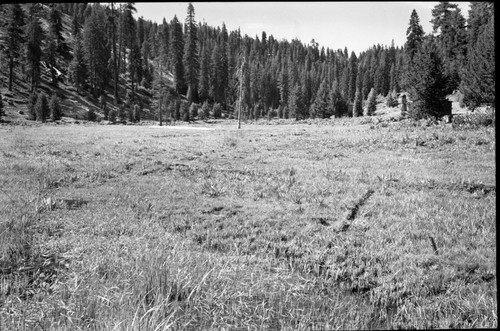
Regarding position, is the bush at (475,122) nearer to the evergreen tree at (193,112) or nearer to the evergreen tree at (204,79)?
the evergreen tree at (193,112)

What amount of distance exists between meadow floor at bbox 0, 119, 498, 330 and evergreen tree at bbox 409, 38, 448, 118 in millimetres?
19513

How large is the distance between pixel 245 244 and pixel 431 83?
31.4 m

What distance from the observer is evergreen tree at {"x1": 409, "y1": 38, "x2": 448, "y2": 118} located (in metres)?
32.3

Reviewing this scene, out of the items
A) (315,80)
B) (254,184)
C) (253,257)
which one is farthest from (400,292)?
(315,80)

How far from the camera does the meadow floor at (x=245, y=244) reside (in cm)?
434

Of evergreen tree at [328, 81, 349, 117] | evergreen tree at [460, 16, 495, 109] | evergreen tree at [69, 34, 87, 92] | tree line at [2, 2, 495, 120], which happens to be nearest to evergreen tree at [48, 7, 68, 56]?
tree line at [2, 2, 495, 120]

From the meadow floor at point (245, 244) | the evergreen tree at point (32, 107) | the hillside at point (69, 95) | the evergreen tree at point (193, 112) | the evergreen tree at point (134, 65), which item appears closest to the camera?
the meadow floor at point (245, 244)

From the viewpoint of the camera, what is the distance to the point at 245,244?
727cm

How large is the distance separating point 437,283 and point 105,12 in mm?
96726

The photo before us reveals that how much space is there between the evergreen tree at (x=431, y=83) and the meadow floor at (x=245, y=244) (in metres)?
19.5

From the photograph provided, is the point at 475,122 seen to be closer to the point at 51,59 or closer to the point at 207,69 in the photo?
the point at 51,59

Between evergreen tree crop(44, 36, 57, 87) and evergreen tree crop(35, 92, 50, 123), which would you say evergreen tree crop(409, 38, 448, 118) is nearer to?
evergreen tree crop(35, 92, 50, 123)

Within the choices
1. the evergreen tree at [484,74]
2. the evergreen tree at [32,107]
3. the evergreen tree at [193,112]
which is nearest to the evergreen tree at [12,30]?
the evergreen tree at [32,107]

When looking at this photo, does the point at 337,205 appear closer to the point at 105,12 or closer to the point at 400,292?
the point at 400,292
